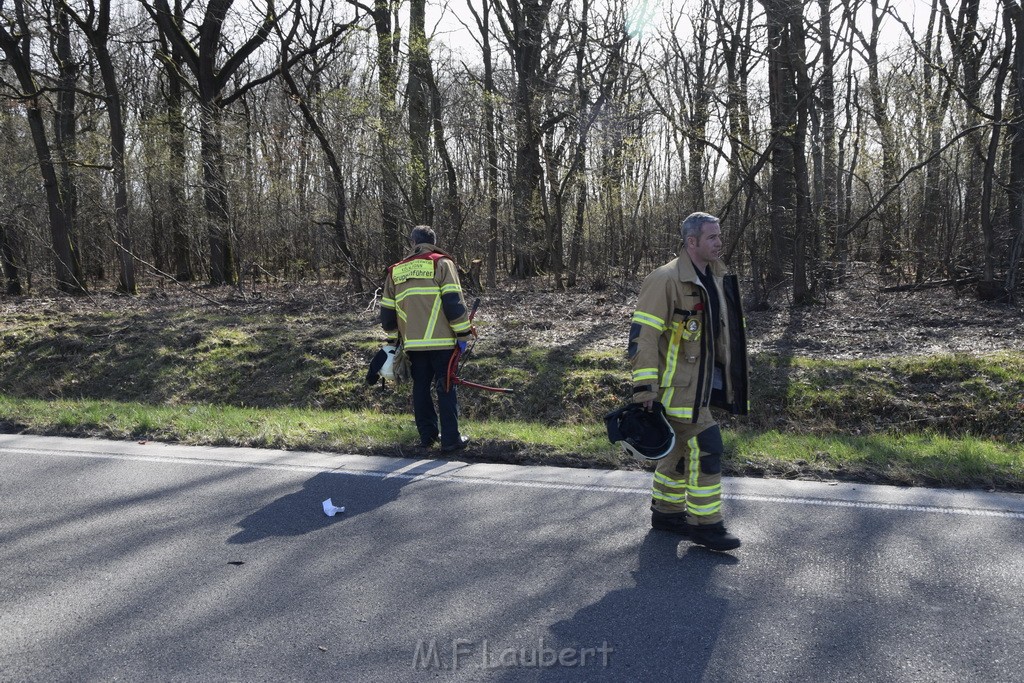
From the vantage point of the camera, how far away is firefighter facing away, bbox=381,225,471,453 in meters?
7.08

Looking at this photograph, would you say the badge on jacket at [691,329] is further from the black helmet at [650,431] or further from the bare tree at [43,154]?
the bare tree at [43,154]

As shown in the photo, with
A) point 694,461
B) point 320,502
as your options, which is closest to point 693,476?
point 694,461

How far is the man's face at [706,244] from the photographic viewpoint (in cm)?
467

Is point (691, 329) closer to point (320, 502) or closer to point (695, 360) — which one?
point (695, 360)

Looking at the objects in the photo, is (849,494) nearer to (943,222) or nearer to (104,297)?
(943,222)

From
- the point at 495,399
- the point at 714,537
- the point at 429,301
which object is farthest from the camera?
the point at 495,399

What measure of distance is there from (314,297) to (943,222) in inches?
550

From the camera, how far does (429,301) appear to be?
7.10 meters

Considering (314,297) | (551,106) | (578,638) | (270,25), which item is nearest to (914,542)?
(578,638)

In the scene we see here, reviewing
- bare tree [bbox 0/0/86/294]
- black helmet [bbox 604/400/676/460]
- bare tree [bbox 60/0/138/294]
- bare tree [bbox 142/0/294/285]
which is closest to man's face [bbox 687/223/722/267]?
black helmet [bbox 604/400/676/460]

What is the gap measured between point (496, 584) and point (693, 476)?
4.58 ft

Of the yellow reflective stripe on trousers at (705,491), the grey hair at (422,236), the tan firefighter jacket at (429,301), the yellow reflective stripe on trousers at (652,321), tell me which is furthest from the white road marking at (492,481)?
the grey hair at (422,236)

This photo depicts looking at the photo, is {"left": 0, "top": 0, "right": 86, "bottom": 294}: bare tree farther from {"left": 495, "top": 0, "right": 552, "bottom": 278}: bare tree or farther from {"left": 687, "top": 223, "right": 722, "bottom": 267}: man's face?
{"left": 687, "top": 223, "right": 722, "bottom": 267}: man's face

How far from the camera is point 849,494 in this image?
18.5ft
